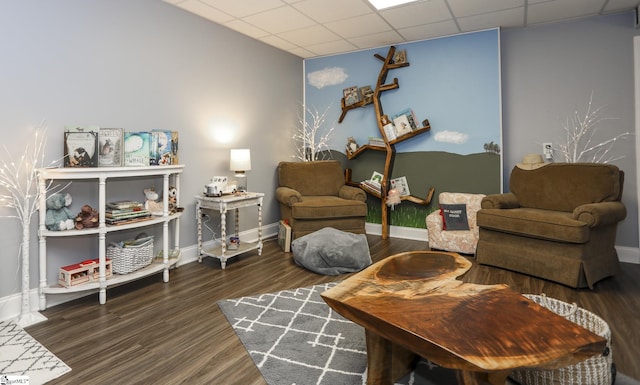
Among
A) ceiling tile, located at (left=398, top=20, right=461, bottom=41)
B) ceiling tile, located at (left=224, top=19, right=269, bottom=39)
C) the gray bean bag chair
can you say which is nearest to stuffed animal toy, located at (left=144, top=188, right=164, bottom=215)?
the gray bean bag chair

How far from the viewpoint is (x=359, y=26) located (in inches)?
158

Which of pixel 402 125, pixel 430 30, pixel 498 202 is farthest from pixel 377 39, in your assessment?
pixel 498 202

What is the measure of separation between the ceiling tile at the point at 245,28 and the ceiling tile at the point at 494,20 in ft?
7.30

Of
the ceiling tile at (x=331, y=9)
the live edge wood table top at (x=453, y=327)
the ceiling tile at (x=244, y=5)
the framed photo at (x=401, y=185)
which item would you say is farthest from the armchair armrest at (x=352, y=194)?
the live edge wood table top at (x=453, y=327)

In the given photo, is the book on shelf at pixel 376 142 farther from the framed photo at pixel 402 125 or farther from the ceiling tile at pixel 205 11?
the ceiling tile at pixel 205 11

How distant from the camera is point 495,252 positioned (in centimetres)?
333

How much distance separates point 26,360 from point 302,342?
145cm

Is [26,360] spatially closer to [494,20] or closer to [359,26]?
[359,26]

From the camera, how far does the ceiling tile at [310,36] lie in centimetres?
408

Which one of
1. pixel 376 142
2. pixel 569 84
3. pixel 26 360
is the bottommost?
pixel 26 360

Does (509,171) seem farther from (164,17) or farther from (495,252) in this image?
(164,17)

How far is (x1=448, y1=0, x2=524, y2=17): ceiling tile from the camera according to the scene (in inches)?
133

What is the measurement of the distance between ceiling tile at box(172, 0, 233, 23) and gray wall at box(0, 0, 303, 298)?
0.08 meters

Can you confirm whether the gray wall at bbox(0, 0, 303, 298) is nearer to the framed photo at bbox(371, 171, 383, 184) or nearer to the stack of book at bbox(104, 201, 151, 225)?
the stack of book at bbox(104, 201, 151, 225)
